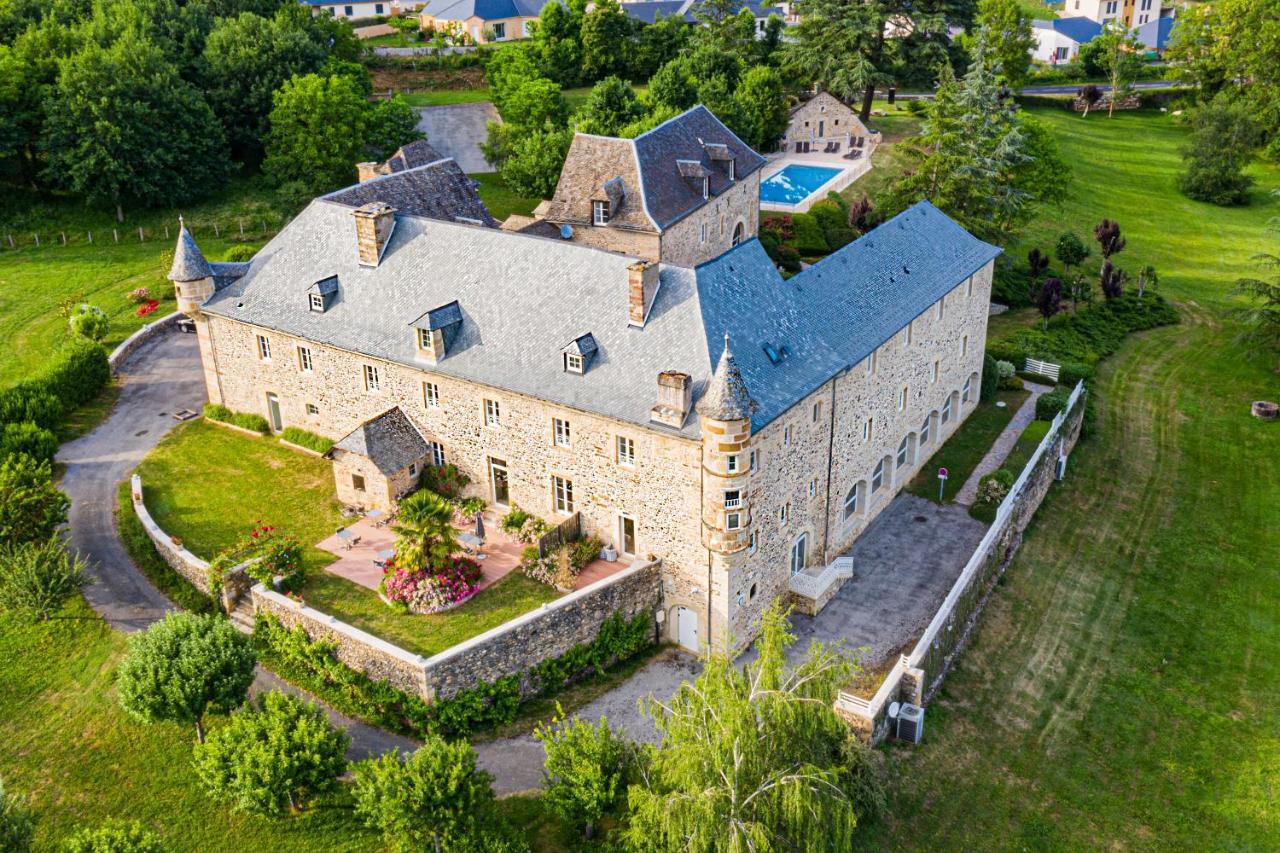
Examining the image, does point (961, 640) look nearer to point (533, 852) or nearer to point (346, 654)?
point (533, 852)

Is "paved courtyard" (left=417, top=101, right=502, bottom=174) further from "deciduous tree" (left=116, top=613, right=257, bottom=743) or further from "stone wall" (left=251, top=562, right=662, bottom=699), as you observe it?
"deciduous tree" (left=116, top=613, right=257, bottom=743)

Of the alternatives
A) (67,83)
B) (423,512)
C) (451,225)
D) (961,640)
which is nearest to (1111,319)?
(961,640)

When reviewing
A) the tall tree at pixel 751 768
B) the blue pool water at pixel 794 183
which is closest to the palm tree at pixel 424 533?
the tall tree at pixel 751 768

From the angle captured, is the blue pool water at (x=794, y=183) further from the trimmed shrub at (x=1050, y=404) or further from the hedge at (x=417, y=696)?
the hedge at (x=417, y=696)

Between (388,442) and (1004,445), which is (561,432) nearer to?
(388,442)

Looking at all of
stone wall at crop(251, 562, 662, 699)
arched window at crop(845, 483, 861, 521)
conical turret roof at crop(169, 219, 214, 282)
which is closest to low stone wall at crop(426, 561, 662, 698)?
stone wall at crop(251, 562, 662, 699)

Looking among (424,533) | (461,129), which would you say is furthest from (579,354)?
(461,129)
